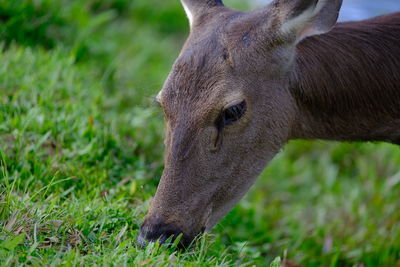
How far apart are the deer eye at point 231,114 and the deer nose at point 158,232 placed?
2.20ft

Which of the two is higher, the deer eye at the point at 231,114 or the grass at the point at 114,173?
the deer eye at the point at 231,114

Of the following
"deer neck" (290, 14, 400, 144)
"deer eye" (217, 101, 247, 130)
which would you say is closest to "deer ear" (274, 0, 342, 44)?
"deer neck" (290, 14, 400, 144)

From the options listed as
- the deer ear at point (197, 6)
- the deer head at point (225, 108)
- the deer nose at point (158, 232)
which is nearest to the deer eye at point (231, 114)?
the deer head at point (225, 108)

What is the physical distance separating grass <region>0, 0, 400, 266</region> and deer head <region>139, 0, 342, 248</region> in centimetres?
28

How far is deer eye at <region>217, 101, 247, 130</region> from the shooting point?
4.03 meters

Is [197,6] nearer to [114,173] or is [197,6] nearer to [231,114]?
[231,114]

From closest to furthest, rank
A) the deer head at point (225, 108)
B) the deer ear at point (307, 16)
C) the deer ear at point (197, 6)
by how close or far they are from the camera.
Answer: the deer head at point (225, 108) < the deer ear at point (307, 16) < the deer ear at point (197, 6)

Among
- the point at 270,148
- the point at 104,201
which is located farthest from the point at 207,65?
the point at 104,201

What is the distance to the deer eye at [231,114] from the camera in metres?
4.03

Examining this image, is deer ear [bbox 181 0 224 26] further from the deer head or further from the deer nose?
the deer nose

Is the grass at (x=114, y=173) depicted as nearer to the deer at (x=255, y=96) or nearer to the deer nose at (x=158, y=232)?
the deer nose at (x=158, y=232)

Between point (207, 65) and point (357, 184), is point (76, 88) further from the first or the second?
point (357, 184)

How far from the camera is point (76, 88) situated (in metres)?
5.82

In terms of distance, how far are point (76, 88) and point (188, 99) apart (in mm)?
2076
